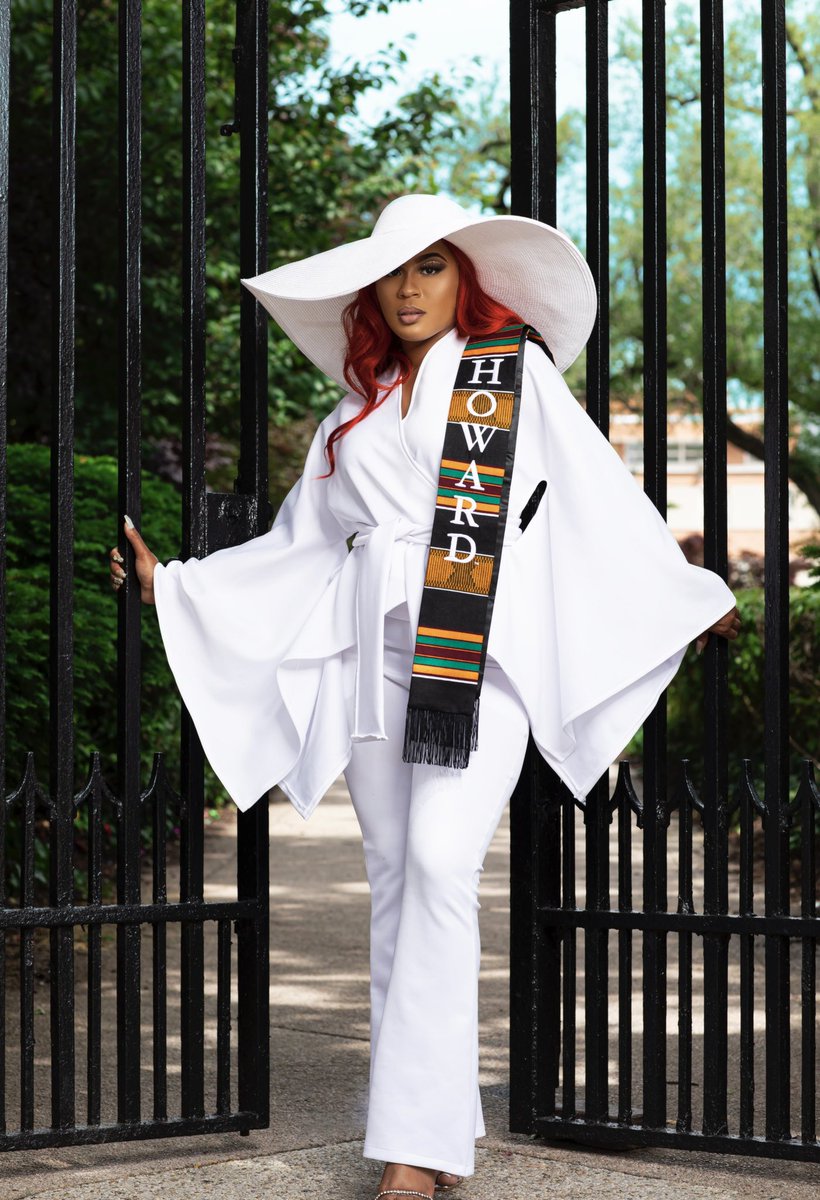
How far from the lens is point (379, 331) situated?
139 inches

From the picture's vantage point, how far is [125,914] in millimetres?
3553

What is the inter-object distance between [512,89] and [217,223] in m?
7.28

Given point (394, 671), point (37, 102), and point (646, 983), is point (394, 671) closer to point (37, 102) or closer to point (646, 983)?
point (646, 983)

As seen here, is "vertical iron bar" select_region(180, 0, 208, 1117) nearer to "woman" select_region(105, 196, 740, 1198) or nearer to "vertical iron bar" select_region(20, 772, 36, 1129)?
"woman" select_region(105, 196, 740, 1198)

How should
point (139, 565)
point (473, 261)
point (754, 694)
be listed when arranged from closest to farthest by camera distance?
1. point (473, 261)
2. point (139, 565)
3. point (754, 694)


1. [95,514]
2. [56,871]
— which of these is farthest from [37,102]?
[56,871]

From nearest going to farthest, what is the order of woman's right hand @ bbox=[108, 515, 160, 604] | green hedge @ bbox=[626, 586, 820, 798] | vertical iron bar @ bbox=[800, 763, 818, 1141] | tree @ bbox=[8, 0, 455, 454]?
vertical iron bar @ bbox=[800, 763, 818, 1141] → woman's right hand @ bbox=[108, 515, 160, 604] → green hedge @ bbox=[626, 586, 820, 798] → tree @ bbox=[8, 0, 455, 454]

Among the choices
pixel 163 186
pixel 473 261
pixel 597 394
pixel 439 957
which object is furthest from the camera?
pixel 163 186

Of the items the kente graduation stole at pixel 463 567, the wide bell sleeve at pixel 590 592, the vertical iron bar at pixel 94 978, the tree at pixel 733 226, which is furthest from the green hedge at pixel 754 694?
the tree at pixel 733 226

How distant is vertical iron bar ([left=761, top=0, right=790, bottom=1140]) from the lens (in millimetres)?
3482

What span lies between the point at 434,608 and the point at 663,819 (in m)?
0.83

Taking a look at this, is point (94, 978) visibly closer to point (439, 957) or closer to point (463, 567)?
point (439, 957)

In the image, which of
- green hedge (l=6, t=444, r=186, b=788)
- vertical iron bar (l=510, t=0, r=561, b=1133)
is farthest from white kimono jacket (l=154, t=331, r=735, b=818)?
green hedge (l=6, t=444, r=186, b=788)

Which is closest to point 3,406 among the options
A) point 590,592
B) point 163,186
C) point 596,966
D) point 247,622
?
point 247,622
